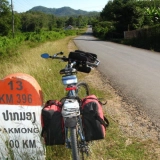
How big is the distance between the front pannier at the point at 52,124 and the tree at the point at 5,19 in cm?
8518

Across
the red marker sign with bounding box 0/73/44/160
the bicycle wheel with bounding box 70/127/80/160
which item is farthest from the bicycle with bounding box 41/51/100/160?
the red marker sign with bounding box 0/73/44/160

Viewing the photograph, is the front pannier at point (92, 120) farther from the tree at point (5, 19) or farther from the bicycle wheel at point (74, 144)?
the tree at point (5, 19)

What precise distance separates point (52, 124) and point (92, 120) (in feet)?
1.40

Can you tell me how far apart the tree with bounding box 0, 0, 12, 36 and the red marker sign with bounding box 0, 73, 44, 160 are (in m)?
84.9

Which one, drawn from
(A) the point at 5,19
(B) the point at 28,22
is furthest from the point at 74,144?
(B) the point at 28,22

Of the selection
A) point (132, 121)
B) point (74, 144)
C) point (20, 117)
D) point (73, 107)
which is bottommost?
point (132, 121)

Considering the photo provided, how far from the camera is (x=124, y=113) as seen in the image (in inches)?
206

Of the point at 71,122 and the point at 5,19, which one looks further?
the point at 5,19

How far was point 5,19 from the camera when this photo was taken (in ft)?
278

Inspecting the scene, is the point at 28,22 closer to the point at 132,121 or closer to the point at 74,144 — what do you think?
the point at 132,121

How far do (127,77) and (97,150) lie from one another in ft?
19.1

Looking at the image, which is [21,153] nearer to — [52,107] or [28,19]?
[52,107]

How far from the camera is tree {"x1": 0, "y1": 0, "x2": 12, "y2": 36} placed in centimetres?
8382

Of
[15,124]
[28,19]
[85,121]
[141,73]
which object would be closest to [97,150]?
[85,121]
